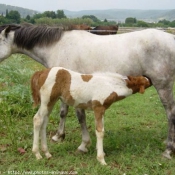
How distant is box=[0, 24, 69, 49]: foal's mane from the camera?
4.93m

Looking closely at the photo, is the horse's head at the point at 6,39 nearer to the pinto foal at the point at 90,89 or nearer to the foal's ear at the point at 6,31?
the foal's ear at the point at 6,31

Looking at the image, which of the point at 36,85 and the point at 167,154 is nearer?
the point at 36,85

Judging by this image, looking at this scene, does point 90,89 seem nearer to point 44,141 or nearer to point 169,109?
point 44,141

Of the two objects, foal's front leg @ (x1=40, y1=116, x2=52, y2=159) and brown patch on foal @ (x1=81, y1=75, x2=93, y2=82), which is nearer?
brown patch on foal @ (x1=81, y1=75, x2=93, y2=82)

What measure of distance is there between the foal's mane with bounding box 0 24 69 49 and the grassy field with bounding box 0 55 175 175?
→ 1.18 metres

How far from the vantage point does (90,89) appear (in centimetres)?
418

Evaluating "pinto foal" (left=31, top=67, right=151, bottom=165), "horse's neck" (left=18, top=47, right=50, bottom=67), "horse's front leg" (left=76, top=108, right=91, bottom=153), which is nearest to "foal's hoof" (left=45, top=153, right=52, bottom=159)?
"horse's front leg" (left=76, top=108, right=91, bottom=153)

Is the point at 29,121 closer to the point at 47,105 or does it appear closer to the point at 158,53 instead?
the point at 47,105

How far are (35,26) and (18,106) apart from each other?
216 centimetres

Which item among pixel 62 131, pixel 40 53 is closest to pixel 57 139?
pixel 62 131

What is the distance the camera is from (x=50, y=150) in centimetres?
483

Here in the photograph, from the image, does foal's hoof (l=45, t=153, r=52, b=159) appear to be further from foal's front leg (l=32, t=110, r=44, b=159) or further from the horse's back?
the horse's back

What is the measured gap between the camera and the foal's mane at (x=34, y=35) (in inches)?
194

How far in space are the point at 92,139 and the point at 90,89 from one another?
58.7 inches
